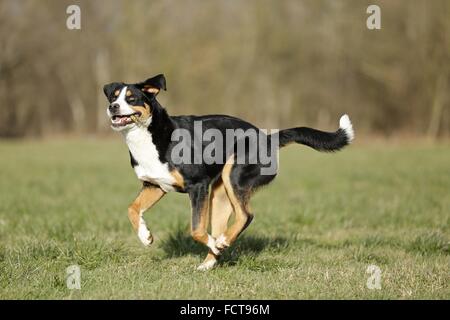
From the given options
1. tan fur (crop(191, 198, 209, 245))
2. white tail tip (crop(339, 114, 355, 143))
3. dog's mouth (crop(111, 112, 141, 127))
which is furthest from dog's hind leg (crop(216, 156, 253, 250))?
white tail tip (crop(339, 114, 355, 143))

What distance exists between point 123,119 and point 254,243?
2.42 meters

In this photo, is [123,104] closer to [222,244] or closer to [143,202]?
[143,202]

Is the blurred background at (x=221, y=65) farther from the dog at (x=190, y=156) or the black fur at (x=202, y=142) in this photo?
the dog at (x=190, y=156)

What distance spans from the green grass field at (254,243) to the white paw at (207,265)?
106 millimetres

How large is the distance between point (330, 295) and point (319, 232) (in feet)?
12.0

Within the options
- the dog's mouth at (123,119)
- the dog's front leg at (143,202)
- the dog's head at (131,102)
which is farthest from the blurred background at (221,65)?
the dog's mouth at (123,119)

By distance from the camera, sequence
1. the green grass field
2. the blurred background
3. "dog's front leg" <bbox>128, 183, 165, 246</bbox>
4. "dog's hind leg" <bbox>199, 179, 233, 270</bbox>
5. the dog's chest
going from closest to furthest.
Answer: the green grass field → the dog's chest → "dog's front leg" <bbox>128, 183, 165, 246</bbox> → "dog's hind leg" <bbox>199, 179, 233, 270</bbox> → the blurred background

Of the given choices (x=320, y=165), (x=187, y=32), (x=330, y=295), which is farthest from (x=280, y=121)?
(x=330, y=295)

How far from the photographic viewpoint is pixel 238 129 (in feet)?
19.9

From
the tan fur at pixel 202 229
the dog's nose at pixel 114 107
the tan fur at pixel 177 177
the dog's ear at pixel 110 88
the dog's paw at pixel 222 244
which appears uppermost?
the dog's ear at pixel 110 88

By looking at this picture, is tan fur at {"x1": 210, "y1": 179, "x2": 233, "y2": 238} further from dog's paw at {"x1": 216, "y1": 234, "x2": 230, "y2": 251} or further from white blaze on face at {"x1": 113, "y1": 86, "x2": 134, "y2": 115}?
white blaze on face at {"x1": 113, "y1": 86, "x2": 134, "y2": 115}

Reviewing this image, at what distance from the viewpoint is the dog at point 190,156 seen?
566 cm

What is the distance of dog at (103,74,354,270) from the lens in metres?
5.66

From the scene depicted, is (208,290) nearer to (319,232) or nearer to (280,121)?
(319,232)
